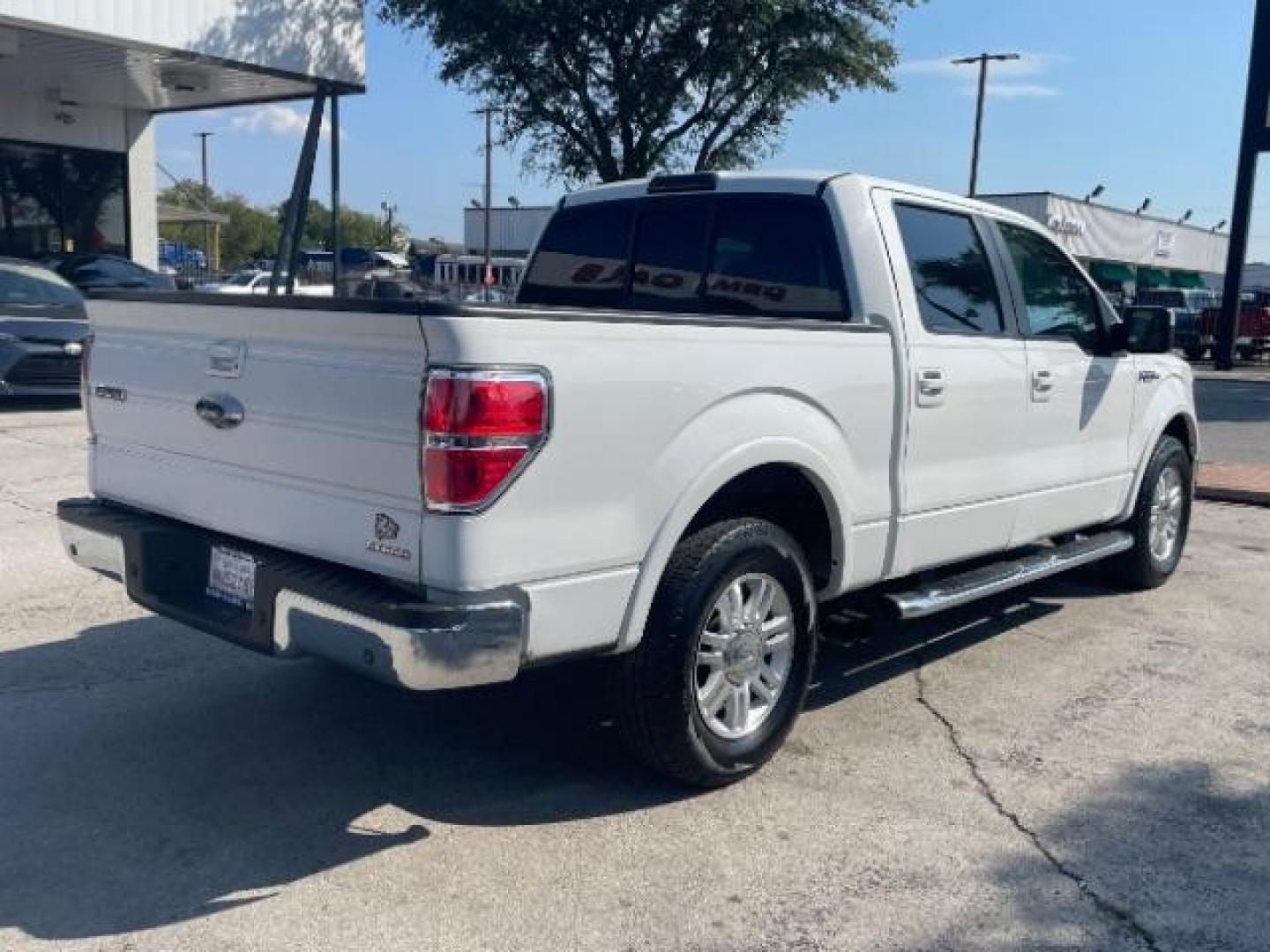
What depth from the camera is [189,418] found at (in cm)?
396

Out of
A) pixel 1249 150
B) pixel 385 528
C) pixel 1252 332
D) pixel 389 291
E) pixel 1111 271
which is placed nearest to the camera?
pixel 385 528

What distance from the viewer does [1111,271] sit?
181 feet

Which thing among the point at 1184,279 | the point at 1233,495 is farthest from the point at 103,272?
the point at 1184,279

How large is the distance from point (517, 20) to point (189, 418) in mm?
17743

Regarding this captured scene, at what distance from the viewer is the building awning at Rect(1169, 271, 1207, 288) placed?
63.9 meters

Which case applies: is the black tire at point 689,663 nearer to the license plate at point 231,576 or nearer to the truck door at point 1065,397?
the license plate at point 231,576

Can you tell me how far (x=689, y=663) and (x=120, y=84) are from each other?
1796 cm

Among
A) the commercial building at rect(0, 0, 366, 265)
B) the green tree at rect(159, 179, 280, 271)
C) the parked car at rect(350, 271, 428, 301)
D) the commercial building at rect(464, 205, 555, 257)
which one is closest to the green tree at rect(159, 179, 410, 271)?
the green tree at rect(159, 179, 280, 271)

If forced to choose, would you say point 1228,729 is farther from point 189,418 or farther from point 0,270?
point 0,270

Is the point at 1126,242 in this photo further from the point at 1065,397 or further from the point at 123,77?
the point at 1065,397

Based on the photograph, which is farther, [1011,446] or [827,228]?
[1011,446]

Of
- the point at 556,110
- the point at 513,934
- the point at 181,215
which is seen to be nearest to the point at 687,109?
the point at 556,110

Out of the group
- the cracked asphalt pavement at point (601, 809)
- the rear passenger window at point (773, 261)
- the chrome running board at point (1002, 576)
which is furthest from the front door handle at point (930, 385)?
the cracked asphalt pavement at point (601, 809)

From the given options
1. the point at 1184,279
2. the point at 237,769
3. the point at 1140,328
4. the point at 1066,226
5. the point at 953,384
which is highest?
the point at 1066,226
